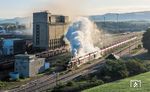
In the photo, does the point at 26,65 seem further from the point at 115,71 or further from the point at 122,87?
the point at 122,87

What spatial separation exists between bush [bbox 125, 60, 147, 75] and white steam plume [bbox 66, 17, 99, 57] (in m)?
7.92

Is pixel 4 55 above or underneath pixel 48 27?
underneath

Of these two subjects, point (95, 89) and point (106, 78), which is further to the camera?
point (106, 78)

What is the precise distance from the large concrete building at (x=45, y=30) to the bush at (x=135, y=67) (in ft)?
55.9

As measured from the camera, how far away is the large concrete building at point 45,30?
46.0m

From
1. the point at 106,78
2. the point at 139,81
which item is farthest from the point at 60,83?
the point at 139,81

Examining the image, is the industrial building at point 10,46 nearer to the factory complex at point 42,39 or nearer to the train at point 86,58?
the factory complex at point 42,39

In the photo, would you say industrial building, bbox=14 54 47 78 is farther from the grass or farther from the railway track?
the grass

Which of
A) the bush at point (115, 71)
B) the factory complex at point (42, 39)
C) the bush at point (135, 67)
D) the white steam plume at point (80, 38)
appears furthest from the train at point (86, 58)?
the factory complex at point (42, 39)

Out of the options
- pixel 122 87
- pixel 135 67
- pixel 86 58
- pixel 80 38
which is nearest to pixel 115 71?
pixel 135 67

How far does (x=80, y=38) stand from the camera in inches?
1678

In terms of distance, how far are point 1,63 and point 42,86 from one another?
8.77 m

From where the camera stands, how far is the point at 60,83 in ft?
89.0

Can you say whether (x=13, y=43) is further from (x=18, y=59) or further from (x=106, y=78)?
(x=106, y=78)
